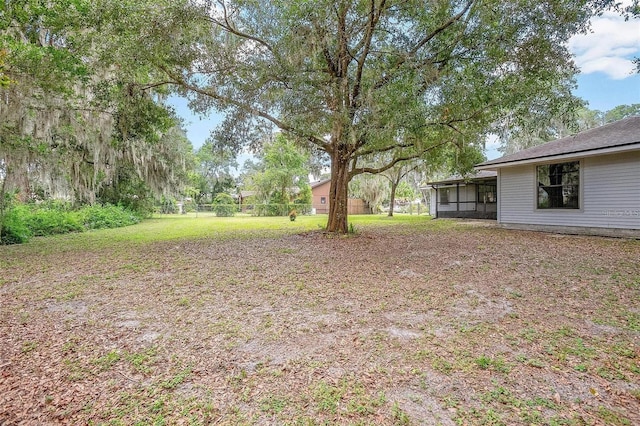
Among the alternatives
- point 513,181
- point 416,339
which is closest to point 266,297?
point 416,339

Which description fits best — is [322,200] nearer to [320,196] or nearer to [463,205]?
[320,196]

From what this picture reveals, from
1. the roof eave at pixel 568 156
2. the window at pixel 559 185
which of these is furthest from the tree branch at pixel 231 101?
the window at pixel 559 185

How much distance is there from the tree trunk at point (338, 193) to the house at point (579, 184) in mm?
5622

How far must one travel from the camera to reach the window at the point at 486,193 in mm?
18625

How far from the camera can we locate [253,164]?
58750 millimetres

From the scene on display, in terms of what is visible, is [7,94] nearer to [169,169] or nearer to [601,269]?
[169,169]

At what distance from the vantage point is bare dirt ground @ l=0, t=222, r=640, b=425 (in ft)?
6.66

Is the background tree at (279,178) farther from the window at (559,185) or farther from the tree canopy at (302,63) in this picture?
the window at (559,185)

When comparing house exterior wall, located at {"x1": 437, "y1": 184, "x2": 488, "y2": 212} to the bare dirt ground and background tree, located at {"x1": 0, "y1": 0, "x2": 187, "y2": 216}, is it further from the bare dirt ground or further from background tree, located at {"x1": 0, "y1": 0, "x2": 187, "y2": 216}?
background tree, located at {"x1": 0, "y1": 0, "x2": 187, "y2": 216}

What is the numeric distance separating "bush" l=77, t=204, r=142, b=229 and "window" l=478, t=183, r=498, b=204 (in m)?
19.0

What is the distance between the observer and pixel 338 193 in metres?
10.2

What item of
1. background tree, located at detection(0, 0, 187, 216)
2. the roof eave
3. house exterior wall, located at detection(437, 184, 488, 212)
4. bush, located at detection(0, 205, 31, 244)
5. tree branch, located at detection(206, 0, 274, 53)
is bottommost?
bush, located at detection(0, 205, 31, 244)

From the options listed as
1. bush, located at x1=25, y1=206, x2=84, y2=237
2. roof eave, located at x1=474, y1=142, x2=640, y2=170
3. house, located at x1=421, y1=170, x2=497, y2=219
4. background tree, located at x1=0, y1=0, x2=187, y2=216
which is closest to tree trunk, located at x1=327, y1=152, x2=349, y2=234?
background tree, located at x1=0, y1=0, x2=187, y2=216

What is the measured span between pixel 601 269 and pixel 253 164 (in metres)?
56.6
